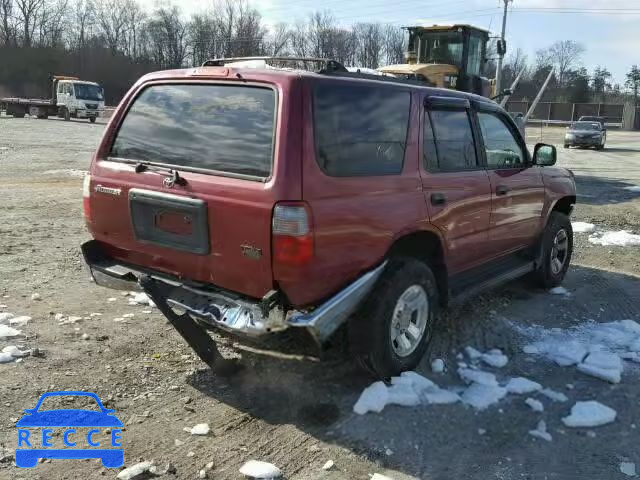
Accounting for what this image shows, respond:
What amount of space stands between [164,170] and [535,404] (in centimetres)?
276

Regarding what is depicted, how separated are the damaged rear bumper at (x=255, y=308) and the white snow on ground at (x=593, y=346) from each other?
180cm

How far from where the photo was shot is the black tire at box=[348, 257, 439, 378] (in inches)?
145

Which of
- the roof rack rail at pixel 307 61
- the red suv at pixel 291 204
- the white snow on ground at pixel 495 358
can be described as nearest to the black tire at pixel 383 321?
the red suv at pixel 291 204

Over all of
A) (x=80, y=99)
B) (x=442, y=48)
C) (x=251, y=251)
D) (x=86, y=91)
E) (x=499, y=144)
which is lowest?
(x=251, y=251)

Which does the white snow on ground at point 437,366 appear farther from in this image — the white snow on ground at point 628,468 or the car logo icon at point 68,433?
the car logo icon at point 68,433

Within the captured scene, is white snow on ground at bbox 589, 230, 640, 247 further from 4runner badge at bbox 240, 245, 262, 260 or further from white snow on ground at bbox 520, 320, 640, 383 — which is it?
4runner badge at bbox 240, 245, 262, 260

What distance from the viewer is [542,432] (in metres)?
3.44

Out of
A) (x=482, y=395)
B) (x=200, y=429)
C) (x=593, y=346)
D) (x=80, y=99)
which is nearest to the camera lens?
(x=200, y=429)

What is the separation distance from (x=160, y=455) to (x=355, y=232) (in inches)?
64.2

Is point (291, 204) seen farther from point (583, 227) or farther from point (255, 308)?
point (583, 227)

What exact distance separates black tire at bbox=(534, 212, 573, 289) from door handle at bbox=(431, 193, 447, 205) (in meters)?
2.16

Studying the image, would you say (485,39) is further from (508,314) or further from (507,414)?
(507,414)

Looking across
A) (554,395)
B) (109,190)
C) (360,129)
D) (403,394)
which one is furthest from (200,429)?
(554,395)

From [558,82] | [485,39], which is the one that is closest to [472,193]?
[485,39]
